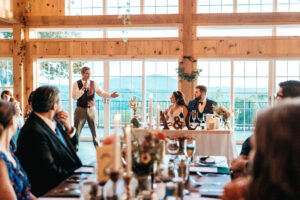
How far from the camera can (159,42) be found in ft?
21.3

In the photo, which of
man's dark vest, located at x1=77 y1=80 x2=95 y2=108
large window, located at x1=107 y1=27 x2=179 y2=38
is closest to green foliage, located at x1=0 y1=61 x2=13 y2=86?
man's dark vest, located at x1=77 y1=80 x2=95 y2=108

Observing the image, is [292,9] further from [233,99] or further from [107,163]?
[107,163]

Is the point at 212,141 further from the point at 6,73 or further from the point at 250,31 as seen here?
the point at 6,73

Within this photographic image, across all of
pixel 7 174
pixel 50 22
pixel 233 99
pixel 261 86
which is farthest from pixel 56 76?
pixel 7 174

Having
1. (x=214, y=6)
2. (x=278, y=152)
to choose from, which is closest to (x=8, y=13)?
(x=214, y=6)

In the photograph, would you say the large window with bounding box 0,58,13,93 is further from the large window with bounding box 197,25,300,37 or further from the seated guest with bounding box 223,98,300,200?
the seated guest with bounding box 223,98,300,200

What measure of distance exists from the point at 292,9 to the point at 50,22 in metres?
5.17

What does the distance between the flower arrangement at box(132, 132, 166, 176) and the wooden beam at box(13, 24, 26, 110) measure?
583 cm

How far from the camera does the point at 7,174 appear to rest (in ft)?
4.97

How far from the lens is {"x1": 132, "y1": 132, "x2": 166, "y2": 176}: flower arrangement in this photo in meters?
1.49

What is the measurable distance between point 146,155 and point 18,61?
238 inches

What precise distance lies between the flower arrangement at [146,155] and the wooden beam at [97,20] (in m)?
5.24

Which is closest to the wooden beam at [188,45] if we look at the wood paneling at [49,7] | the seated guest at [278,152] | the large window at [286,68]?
the large window at [286,68]

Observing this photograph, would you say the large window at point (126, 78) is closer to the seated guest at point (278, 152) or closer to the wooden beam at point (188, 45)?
the wooden beam at point (188, 45)
